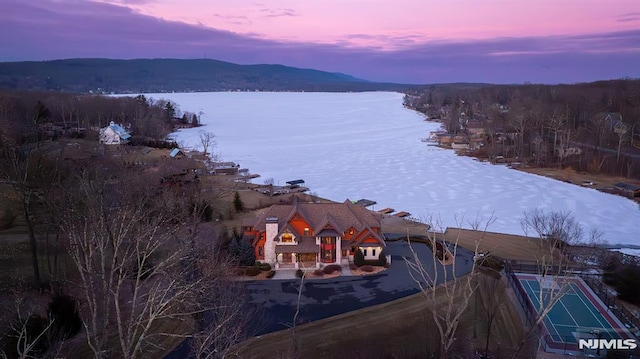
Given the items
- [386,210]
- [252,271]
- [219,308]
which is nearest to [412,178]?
[386,210]

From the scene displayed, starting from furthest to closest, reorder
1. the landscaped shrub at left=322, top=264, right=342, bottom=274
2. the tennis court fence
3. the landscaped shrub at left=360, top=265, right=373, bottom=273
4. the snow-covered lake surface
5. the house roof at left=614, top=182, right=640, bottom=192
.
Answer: the house roof at left=614, top=182, right=640, bottom=192 → the snow-covered lake surface → the landscaped shrub at left=360, top=265, right=373, bottom=273 → the landscaped shrub at left=322, top=264, right=342, bottom=274 → the tennis court fence

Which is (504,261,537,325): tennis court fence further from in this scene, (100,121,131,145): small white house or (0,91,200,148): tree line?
(0,91,200,148): tree line

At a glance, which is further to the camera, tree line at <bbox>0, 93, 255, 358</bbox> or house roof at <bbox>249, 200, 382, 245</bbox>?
house roof at <bbox>249, 200, 382, 245</bbox>

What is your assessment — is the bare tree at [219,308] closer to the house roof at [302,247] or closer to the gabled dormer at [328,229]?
the house roof at [302,247]

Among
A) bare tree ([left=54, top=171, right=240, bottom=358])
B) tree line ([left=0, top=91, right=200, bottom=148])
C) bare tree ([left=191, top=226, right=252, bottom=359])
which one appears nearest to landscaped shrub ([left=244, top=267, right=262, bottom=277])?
bare tree ([left=54, top=171, right=240, bottom=358])

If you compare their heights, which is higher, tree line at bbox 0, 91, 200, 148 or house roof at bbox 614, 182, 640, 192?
tree line at bbox 0, 91, 200, 148

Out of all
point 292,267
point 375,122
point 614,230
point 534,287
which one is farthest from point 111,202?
point 375,122

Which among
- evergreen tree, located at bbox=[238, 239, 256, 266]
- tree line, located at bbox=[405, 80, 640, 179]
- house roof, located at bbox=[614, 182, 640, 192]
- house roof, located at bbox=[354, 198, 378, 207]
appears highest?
tree line, located at bbox=[405, 80, 640, 179]

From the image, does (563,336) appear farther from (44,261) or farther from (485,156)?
(485,156)
